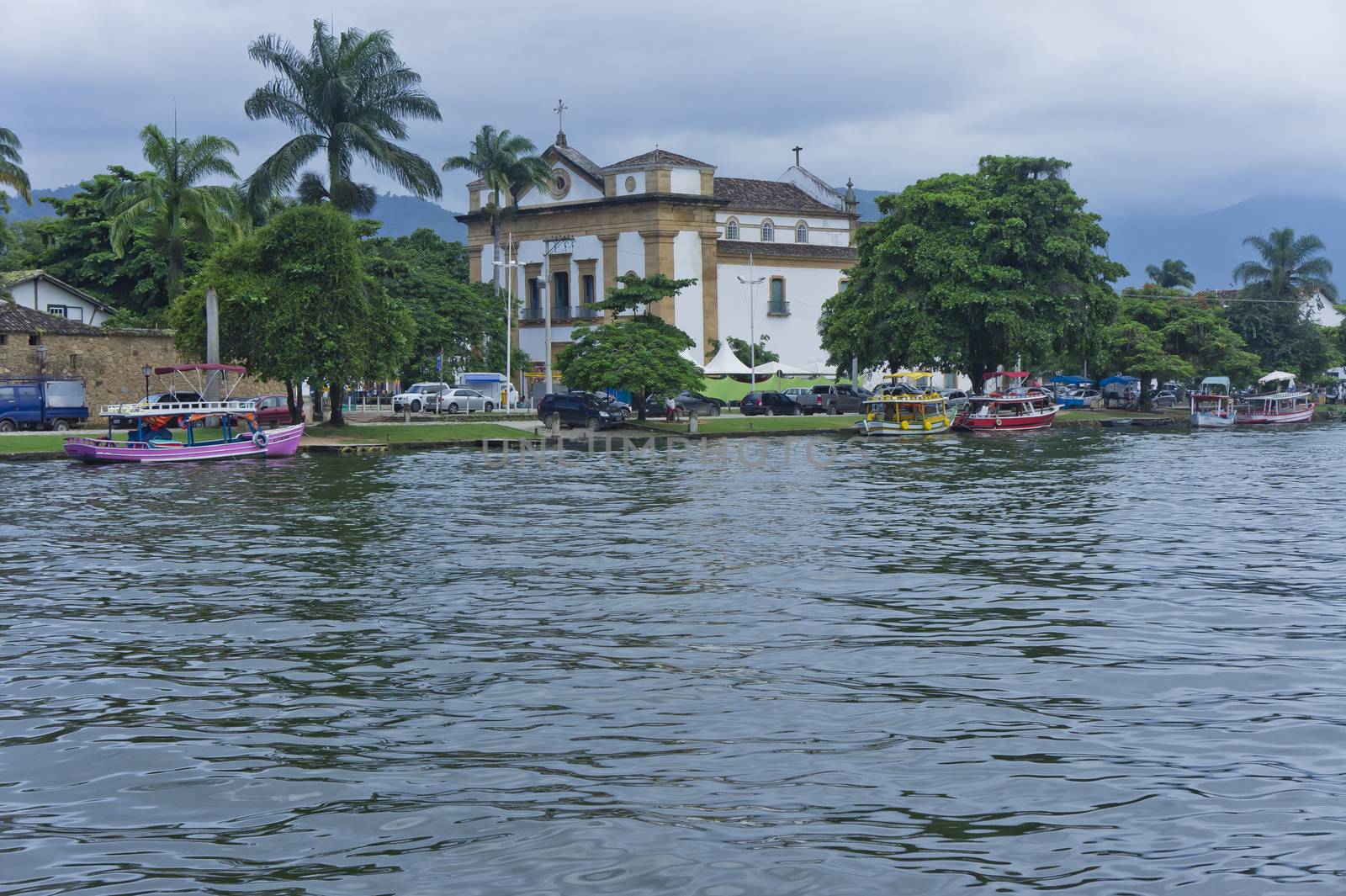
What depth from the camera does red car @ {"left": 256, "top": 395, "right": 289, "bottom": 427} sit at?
5172 centimetres

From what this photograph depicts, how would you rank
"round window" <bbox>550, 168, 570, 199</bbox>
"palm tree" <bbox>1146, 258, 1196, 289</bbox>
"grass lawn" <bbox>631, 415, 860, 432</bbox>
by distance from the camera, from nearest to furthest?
"grass lawn" <bbox>631, 415, 860, 432</bbox>, "round window" <bbox>550, 168, 570, 199</bbox>, "palm tree" <bbox>1146, 258, 1196, 289</bbox>

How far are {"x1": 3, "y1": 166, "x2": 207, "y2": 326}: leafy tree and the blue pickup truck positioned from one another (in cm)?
1776

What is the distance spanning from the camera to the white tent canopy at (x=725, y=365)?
78250mm

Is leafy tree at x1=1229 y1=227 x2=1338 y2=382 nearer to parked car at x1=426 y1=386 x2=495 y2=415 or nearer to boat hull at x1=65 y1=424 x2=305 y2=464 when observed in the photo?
parked car at x1=426 y1=386 x2=495 y2=415

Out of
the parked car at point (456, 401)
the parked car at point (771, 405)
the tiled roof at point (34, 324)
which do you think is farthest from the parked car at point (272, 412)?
the parked car at point (771, 405)

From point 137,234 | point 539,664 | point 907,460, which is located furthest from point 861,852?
point 137,234

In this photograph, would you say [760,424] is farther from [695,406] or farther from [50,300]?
[50,300]

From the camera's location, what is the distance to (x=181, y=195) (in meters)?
57.2

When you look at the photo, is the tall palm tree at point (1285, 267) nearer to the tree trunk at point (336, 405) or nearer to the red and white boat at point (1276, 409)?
the red and white boat at point (1276, 409)

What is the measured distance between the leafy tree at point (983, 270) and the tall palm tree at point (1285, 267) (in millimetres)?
37163

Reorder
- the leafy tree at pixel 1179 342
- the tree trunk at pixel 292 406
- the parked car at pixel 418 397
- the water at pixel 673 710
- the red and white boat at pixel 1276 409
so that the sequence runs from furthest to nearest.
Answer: the leafy tree at pixel 1179 342
the red and white boat at pixel 1276 409
the parked car at pixel 418 397
the tree trunk at pixel 292 406
the water at pixel 673 710

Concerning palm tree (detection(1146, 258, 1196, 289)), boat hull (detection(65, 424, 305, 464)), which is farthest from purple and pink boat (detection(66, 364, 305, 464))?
Answer: palm tree (detection(1146, 258, 1196, 289))

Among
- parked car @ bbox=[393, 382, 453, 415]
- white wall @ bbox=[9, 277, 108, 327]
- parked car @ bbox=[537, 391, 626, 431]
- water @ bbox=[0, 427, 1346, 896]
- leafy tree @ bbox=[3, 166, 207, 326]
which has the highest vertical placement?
leafy tree @ bbox=[3, 166, 207, 326]

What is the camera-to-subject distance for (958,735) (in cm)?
926
